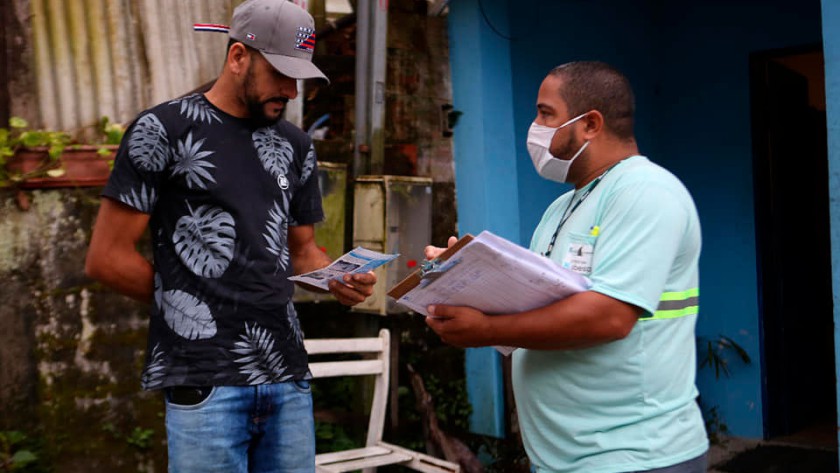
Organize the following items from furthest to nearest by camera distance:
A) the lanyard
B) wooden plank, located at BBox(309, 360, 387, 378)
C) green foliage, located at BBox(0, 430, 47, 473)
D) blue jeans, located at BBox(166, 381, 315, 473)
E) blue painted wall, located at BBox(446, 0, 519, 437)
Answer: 1. blue painted wall, located at BBox(446, 0, 519, 437)
2. wooden plank, located at BBox(309, 360, 387, 378)
3. green foliage, located at BBox(0, 430, 47, 473)
4. blue jeans, located at BBox(166, 381, 315, 473)
5. the lanyard

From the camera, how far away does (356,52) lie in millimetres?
5043

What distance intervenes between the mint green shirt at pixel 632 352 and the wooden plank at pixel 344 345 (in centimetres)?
235

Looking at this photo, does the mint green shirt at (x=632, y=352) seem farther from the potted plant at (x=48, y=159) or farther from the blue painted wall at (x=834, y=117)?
the potted plant at (x=48, y=159)

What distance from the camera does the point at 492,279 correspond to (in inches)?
76.9

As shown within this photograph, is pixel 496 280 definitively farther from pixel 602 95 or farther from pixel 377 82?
pixel 377 82

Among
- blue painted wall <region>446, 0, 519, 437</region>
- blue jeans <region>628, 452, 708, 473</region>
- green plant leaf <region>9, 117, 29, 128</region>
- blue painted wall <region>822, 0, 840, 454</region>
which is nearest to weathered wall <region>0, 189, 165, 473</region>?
green plant leaf <region>9, 117, 29, 128</region>

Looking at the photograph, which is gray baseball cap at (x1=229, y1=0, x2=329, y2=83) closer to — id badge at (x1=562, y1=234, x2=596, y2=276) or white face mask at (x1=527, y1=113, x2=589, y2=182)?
white face mask at (x1=527, y1=113, x2=589, y2=182)

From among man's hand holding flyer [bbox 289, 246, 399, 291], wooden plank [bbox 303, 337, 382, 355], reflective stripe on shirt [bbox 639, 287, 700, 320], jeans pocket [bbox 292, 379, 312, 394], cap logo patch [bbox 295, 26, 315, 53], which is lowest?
wooden plank [bbox 303, 337, 382, 355]

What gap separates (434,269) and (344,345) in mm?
2548

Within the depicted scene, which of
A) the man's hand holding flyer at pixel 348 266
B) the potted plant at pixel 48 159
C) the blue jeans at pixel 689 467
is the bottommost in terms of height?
the blue jeans at pixel 689 467

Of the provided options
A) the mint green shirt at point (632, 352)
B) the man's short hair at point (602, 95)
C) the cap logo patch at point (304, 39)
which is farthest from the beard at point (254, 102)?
the mint green shirt at point (632, 352)

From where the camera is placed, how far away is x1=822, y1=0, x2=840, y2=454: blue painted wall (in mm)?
3986

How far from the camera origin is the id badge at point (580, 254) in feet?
6.59

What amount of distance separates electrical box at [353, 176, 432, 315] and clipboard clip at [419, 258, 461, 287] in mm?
2757
